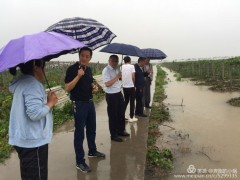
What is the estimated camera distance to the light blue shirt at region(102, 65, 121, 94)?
19.5 feet

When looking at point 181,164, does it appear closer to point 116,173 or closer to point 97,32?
point 116,173

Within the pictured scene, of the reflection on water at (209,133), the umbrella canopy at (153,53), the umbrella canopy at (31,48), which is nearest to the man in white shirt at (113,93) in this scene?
the reflection on water at (209,133)

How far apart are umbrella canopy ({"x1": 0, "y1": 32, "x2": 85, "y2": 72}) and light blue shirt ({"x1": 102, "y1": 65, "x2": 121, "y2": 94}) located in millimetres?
2892

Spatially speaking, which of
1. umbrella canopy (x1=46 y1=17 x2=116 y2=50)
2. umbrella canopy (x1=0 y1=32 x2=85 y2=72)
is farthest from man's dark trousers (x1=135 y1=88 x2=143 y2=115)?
umbrella canopy (x1=0 y1=32 x2=85 y2=72)

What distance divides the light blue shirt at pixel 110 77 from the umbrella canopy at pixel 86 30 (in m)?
0.62

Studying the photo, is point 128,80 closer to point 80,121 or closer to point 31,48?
point 80,121

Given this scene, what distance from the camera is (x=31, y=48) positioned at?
2.72 metres

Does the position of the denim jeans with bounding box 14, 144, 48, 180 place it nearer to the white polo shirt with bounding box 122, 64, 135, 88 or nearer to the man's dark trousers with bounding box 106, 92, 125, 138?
the man's dark trousers with bounding box 106, 92, 125, 138

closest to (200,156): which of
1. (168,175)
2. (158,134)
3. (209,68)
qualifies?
(168,175)

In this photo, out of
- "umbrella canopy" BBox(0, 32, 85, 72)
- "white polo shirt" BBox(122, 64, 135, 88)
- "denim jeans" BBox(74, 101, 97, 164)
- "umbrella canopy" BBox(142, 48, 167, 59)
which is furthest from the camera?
"umbrella canopy" BBox(142, 48, 167, 59)

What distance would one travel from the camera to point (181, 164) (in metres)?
5.68

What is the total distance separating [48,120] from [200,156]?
3870 mm

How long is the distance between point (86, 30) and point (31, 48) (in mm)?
2409

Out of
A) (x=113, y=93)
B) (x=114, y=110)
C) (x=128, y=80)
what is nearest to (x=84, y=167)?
(x=114, y=110)
